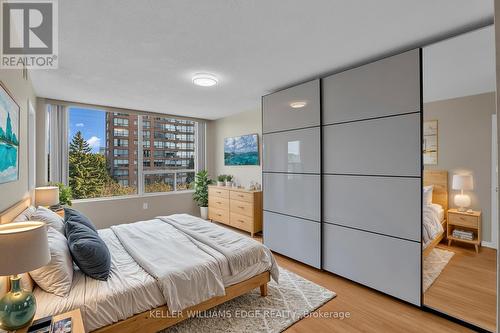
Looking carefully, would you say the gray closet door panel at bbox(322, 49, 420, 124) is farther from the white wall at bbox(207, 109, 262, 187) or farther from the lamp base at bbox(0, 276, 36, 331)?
the lamp base at bbox(0, 276, 36, 331)

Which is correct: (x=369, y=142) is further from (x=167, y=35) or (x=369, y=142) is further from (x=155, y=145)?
(x=155, y=145)

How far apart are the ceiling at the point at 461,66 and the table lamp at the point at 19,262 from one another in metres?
3.05

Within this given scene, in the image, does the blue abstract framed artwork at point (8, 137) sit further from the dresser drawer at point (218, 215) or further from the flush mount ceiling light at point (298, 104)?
the dresser drawer at point (218, 215)

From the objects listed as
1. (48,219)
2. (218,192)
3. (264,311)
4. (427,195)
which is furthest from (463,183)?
(218,192)

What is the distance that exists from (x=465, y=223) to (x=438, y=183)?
0.40m

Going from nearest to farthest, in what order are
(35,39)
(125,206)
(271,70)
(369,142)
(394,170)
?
1. (35,39)
2. (394,170)
3. (369,142)
4. (271,70)
5. (125,206)

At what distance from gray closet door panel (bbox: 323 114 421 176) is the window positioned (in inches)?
151

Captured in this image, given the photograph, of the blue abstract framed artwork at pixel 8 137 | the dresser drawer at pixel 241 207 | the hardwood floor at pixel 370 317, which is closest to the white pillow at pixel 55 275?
the blue abstract framed artwork at pixel 8 137

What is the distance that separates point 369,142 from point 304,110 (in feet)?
3.22

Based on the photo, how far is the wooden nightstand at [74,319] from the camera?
124 cm

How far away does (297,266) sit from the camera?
10.6 ft

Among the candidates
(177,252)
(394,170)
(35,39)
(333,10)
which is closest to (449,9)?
(333,10)

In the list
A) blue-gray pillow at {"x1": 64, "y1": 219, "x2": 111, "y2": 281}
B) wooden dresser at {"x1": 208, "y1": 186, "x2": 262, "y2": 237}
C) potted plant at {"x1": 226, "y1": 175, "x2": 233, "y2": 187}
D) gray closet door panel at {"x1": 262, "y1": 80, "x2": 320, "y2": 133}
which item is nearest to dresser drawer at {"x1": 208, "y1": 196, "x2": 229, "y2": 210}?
wooden dresser at {"x1": 208, "y1": 186, "x2": 262, "y2": 237}

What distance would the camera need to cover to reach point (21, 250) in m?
1.12
